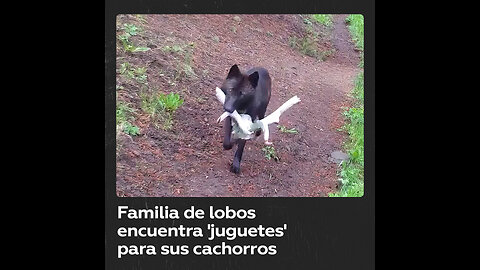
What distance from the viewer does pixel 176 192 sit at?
541cm

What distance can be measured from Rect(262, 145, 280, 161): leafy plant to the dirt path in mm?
63

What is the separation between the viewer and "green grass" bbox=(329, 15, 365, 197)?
18.0 feet

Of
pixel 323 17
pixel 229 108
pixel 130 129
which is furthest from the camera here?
pixel 323 17

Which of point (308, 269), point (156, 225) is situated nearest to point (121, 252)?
point (156, 225)

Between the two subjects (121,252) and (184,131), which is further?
(184,131)

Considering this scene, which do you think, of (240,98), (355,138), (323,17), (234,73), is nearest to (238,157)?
(240,98)

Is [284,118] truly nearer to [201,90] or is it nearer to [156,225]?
[201,90]

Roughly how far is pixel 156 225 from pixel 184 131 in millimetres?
1965

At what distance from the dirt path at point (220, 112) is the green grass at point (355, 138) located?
0.16 meters

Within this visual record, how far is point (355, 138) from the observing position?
23.0 feet

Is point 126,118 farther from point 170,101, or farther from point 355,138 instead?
point 355,138

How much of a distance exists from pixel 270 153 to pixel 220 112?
2.64ft

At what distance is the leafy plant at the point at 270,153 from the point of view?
268 inches
